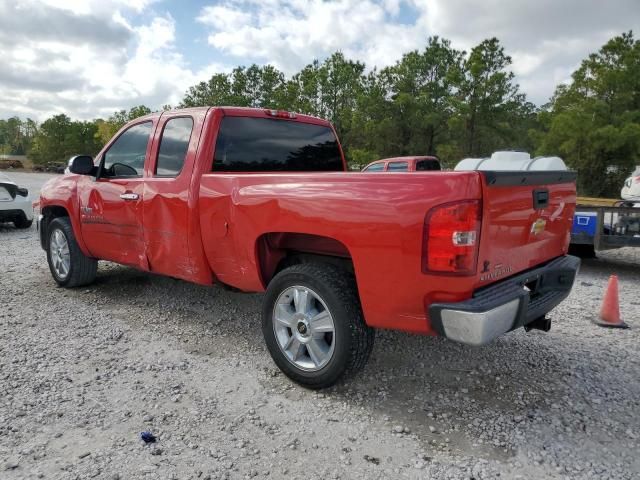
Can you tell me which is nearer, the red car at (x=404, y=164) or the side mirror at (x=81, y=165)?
the side mirror at (x=81, y=165)

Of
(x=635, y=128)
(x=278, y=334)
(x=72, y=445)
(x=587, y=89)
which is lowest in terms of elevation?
(x=72, y=445)

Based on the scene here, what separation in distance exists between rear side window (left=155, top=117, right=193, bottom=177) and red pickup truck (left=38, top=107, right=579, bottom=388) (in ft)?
0.06

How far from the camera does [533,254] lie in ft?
10.3

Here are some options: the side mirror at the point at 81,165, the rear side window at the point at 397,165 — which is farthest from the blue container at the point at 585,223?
the rear side window at the point at 397,165

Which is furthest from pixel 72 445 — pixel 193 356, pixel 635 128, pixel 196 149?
pixel 635 128

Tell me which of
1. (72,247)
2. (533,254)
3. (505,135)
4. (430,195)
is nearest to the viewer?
(430,195)

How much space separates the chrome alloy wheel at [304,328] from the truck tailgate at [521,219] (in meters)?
1.03

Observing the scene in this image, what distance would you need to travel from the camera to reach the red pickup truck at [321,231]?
2.50 meters

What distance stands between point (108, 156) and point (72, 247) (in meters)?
1.19

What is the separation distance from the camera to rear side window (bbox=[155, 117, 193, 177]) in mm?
3963

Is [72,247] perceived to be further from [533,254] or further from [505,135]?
[505,135]

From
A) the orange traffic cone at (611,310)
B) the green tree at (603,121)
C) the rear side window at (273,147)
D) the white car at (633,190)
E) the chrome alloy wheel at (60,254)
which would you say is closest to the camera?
the rear side window at (273,147)

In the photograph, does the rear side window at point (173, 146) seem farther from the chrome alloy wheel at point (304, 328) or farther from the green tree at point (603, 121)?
the green tree at point (603, 121)

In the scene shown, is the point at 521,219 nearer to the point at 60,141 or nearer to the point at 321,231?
the point at 321,231
